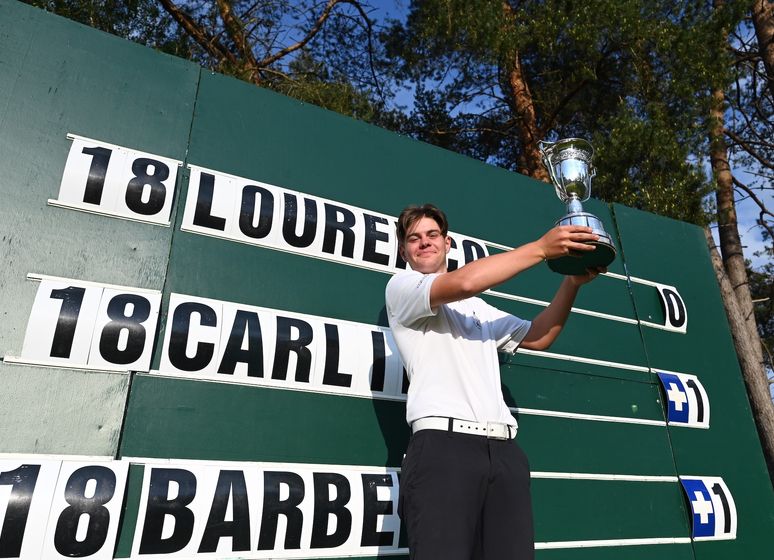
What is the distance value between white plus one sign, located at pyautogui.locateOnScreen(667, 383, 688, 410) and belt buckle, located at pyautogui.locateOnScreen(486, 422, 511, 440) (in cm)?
236

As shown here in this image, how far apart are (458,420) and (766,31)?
36.5ft

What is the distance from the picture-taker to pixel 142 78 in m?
2.82

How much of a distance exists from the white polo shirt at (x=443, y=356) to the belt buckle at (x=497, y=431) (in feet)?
0.06

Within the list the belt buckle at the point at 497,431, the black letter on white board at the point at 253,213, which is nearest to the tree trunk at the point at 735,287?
the black letter on white board at the point at 253,213

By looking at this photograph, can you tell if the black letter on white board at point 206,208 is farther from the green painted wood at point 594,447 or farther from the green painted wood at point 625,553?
the green painted wood at point 625,553

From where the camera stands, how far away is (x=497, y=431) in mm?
1994

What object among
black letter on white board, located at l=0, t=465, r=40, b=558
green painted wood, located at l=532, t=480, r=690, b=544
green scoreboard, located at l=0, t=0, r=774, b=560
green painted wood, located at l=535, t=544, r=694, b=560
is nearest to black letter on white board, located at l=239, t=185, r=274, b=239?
green scoreboard, located at l=0, t=0, r=774, b=560

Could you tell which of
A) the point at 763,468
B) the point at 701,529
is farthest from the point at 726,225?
the point at 701,529

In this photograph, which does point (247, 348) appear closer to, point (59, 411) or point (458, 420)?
point (59, 411)

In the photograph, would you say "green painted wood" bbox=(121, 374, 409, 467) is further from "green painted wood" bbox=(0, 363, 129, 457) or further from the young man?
the young man

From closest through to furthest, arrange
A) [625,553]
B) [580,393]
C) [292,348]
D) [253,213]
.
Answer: [292,348], [253,213], [625,553], [580,393]

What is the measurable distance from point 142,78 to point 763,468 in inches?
183

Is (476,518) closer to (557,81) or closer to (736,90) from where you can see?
(557,81)

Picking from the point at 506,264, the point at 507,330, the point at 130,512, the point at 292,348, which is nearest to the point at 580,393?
the point at 507,330
